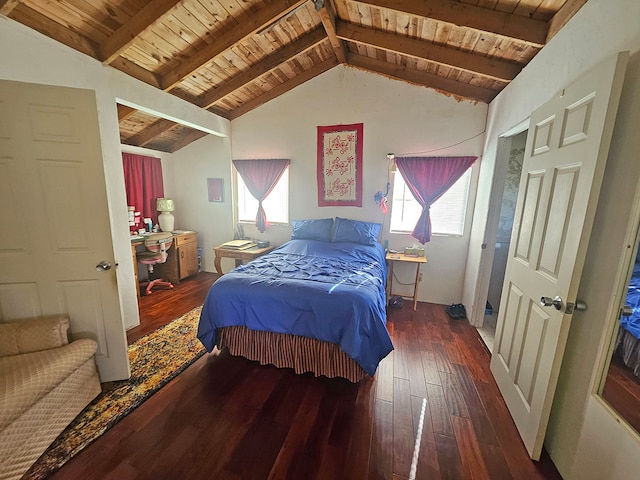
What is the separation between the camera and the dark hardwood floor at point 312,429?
133 centimetres

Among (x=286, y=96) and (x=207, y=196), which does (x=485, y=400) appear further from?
(x=207, y=196)

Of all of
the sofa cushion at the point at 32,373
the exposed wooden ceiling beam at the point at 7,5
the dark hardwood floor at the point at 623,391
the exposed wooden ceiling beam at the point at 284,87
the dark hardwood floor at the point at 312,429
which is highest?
the exposed wooden ceiling beam at the point at 284,87

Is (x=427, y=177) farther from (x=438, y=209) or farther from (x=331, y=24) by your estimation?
(x=331, y=24)

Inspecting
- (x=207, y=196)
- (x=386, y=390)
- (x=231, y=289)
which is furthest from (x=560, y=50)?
(x=207, y=196)

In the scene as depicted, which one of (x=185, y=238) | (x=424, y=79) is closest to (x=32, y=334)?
(x=185, y=238)

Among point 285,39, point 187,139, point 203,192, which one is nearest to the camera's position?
point 285,39

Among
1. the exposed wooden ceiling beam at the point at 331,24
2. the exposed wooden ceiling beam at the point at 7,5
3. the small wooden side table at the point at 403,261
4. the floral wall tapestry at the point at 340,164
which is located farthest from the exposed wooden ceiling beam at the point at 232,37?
the small wooden side table at the point at 403,261

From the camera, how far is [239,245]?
3.84 m

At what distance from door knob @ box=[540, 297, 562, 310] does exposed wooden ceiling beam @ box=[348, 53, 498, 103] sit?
254 cm

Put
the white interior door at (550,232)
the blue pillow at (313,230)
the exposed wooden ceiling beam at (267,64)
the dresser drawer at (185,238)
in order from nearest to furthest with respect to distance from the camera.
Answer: the white interior door at (550,232)
the exposed wooden ceiling beam at (267,64)
the blue pillow at (313,230)
the dresser drawer at (185,238)

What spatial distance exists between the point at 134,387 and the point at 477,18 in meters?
3.68

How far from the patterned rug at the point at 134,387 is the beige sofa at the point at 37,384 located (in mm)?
58

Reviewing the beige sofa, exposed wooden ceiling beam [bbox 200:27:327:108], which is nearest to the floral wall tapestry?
exposed wooden ceiling beam [bbox 200:27:327:108]

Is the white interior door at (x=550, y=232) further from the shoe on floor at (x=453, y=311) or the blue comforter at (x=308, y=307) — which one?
the shoe on floor at (x=453, y=311)
